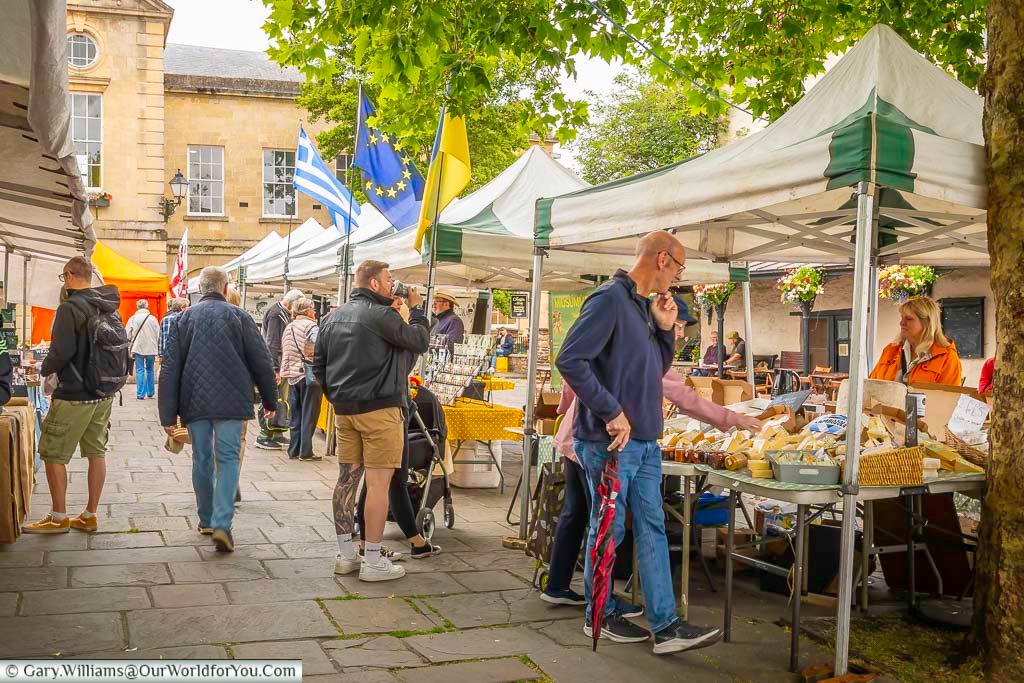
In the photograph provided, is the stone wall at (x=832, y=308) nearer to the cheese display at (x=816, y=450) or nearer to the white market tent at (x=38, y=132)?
the cheese display at (x=816, y=450)

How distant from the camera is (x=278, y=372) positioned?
12.2 metres

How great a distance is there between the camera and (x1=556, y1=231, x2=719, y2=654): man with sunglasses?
441cm

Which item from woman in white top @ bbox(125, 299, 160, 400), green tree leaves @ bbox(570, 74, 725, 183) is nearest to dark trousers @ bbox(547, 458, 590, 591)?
woman in white top @ bbox(125, 299, 160, 400)

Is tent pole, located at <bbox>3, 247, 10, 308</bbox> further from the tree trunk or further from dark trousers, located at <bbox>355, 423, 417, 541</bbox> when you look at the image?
the tree trunk

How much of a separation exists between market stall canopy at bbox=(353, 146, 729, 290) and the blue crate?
3066mm

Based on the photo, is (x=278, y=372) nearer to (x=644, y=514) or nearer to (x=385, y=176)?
(x=385, y=176)

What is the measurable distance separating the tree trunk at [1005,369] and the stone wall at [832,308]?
11014mm

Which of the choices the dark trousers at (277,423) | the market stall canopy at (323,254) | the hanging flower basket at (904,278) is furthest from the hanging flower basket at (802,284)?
the dark trousers at (277,423)

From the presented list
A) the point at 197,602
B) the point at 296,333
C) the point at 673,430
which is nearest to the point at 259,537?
the point at 197,602

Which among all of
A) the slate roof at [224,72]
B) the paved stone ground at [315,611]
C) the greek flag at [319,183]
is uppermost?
the slate roof at [224,72]

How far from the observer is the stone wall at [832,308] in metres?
16.0

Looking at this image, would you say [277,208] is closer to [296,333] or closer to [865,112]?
[296,333]

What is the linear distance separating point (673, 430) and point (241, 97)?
30.4m

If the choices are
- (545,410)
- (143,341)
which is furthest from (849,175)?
(143,341)
